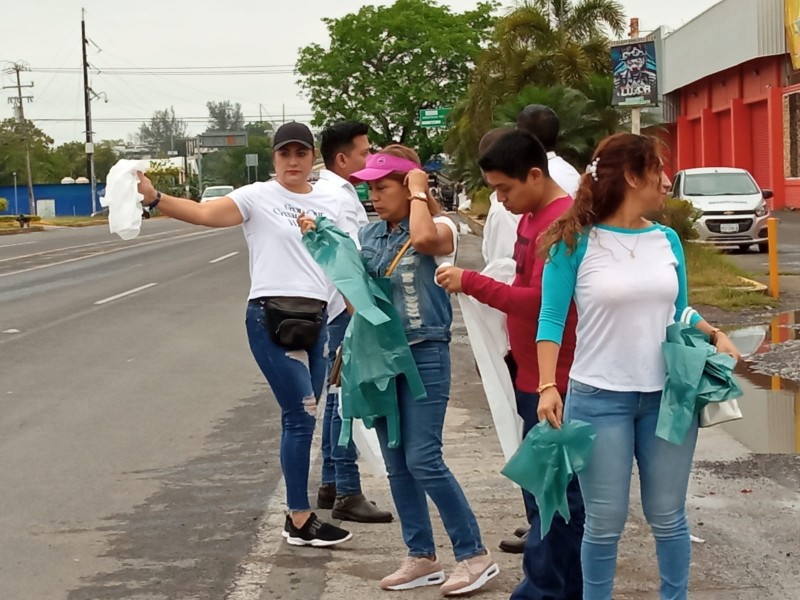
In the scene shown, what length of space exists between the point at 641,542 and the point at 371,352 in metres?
1.62

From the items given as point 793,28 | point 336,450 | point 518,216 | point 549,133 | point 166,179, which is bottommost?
point 336,450

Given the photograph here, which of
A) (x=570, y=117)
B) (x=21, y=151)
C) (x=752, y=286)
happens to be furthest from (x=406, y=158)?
(x=21, y=151)

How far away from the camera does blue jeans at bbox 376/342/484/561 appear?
196 inches

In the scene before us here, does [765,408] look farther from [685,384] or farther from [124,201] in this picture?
[124,201]

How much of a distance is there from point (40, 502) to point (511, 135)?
362cm

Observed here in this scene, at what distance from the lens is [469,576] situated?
16.5 ft

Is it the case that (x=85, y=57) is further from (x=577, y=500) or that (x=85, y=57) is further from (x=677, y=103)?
(x=577, y=500)

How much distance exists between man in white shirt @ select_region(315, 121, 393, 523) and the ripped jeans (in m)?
0.44

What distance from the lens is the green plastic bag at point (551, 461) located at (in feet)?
13.1

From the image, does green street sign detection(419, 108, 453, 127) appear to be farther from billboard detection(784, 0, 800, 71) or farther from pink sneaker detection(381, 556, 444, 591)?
pink sneaker detection(381, 556, 444, 591)

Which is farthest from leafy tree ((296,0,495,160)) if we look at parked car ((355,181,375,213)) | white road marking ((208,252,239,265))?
white road marking ((208,252,239,265))

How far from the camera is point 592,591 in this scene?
13.5ft

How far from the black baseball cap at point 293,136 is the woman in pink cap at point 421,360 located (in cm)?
85

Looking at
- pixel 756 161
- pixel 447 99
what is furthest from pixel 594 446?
pixel 447 99
